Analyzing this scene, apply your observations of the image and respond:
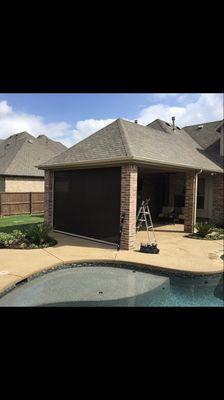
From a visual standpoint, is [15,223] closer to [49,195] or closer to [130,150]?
[49,195]

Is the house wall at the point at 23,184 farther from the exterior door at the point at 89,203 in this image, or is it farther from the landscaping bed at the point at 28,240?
the landscaping bed at the point at 28,240

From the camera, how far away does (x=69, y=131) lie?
7.79 metres

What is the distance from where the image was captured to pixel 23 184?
20.5 m

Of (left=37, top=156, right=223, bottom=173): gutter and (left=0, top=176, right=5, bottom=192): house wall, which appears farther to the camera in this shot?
(left=0, top=176, right=5, bottom=192): house wall

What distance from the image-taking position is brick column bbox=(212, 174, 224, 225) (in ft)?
35.7

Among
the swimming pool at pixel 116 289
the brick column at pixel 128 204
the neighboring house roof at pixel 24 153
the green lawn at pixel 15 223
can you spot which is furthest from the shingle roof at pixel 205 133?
the neighboring house roof at pixel 24 153

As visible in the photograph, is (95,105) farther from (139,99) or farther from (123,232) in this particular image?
(123,232)

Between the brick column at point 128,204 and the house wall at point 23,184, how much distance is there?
13.8 meters

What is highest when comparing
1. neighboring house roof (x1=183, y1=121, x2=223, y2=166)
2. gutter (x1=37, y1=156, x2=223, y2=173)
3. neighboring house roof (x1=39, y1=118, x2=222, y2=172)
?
neighboring house roof (x1=183, y1=121, x2=223, y2=166)

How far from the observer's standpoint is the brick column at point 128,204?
8102mm

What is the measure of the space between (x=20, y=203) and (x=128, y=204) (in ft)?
36.6

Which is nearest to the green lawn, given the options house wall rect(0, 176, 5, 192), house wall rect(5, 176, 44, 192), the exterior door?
the exterior door

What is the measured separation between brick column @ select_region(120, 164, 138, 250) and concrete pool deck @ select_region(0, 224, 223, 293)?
1.13ft

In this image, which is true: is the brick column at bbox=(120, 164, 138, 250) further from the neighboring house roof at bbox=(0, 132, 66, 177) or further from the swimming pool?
the neighboring house roof at bbox=(0, 132, 66, 177)
